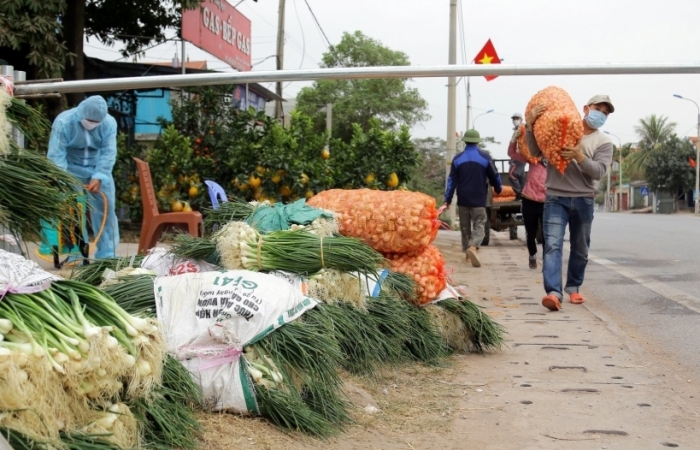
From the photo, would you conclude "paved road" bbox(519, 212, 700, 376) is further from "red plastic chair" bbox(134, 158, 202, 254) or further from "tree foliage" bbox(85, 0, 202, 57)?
"tree foliage" bbox(85, 0, 202, 57)

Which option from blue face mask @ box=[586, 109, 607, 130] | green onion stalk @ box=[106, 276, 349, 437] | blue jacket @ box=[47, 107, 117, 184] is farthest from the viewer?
blue jacket @ box=[47, 107, 117, 184]

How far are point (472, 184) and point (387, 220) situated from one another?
22.6 ft

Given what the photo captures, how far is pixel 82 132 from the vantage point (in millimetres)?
7883

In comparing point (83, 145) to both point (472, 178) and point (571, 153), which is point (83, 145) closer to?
point (571, 153)

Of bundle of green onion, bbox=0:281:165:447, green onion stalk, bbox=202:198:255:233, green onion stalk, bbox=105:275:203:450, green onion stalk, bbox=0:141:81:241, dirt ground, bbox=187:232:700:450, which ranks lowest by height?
dirt ground, bbox=187:232:700:450

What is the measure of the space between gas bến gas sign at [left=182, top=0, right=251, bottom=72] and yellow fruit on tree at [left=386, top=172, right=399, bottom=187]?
5.91 meters

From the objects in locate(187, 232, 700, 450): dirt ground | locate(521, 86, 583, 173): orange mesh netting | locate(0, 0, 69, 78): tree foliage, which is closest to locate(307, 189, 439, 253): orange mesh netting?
locate(187, 232, 700, 450): dirt ground

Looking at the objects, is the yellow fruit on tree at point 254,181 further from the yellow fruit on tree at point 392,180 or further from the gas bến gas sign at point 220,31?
the gas bến gas sign at point 220,31

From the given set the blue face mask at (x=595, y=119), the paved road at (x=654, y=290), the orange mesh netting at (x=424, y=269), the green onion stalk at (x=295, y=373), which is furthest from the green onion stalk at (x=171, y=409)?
the blue face mask at (x=595, y=119)

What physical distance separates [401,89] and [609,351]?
4053cm

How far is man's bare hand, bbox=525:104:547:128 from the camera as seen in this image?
7.15 metres

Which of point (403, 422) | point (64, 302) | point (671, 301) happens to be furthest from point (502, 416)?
point (671, 301)

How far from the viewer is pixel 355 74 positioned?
532 cm

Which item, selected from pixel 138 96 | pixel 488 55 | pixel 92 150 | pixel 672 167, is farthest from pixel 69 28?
pixel 672 167
